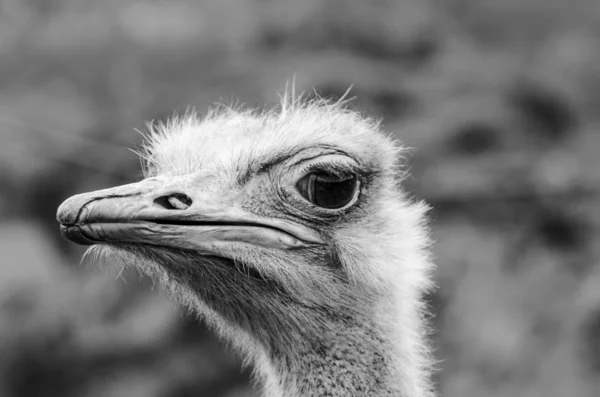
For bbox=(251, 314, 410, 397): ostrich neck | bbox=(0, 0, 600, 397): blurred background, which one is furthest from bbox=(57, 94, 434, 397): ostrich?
bbox=(0, 0, 600, 397): blurred background

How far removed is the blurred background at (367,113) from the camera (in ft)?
18.8

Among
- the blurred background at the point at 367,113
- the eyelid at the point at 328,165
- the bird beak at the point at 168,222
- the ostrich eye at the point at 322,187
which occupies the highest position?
the blurred background at the point at 367,113

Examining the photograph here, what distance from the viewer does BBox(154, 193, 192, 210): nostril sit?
243 cm

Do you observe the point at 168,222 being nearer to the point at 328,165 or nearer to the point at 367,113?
the point at 328,165

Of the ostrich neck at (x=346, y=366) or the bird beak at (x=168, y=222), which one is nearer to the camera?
the bird beak at (x=168, y=222)

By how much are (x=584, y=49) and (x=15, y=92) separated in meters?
4.38

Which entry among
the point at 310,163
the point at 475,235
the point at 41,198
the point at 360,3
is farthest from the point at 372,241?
the point at 360,3

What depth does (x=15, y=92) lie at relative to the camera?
7148 mm

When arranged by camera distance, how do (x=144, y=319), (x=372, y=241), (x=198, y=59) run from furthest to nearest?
(x=198, y=59) < (x=144, y=319) < (x=372, y=241)

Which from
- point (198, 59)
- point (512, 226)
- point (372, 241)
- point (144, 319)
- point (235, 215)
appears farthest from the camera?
point (198, 59)

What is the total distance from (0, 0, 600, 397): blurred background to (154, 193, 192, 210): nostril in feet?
9.58

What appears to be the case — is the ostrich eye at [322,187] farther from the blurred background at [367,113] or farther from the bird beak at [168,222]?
the blurred background at [367,113]

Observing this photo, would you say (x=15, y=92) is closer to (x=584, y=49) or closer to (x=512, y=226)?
(x=512, y=226)

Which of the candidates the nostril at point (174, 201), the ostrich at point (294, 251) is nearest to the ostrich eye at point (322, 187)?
the ostrich at point (294, 251)
